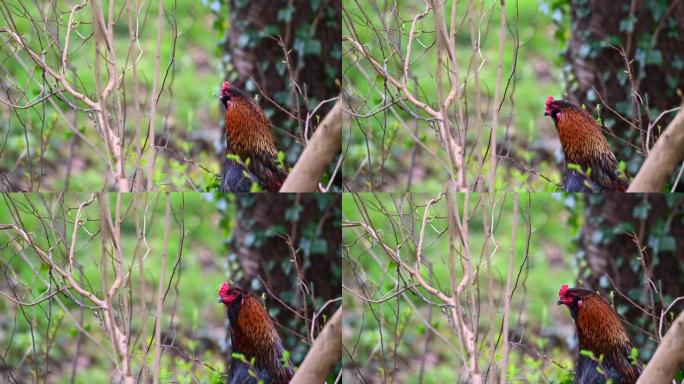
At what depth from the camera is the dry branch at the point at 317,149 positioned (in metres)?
3.40

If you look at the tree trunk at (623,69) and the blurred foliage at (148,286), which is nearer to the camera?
the blurred foliage at (148,286)

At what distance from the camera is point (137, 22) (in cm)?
333

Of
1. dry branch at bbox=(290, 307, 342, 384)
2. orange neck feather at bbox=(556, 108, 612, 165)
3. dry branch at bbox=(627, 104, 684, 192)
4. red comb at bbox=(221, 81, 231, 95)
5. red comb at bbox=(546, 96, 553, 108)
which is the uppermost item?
red comb at bbox=(221, 81, 231, 95)

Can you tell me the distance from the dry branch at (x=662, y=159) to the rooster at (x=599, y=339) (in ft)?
1.39

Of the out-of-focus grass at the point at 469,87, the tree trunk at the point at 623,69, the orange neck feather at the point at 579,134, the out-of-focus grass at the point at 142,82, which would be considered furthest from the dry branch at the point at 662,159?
the out-of-focus grass at the point at 142,82

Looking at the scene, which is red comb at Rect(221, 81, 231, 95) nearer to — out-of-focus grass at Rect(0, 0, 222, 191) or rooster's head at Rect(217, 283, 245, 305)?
out-of-focus grass at Rect(0, 0, 222, 191)

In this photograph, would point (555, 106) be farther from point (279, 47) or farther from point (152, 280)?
point (152, 280)

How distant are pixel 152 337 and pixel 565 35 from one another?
176 cm

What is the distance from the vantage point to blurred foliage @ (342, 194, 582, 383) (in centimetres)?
338

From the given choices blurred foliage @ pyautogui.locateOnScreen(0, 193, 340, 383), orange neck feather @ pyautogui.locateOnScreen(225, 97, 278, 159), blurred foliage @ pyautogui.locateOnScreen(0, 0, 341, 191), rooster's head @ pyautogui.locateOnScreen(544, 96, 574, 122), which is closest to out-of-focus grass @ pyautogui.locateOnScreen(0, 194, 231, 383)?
blurred foliage @ pyautogui.locateOnScreen(0, 193, 340, 383)

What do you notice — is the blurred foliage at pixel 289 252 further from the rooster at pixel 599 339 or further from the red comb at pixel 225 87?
the rooster at pixel 599 339

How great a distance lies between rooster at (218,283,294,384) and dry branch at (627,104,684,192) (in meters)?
1.34

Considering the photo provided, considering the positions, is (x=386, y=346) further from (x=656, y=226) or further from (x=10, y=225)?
(x=10, y=225)

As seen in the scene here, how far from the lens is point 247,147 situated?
11.1 ft
